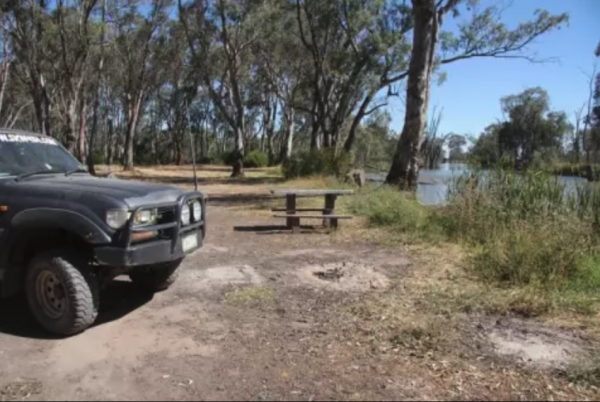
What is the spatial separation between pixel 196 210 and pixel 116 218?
3.53 ft

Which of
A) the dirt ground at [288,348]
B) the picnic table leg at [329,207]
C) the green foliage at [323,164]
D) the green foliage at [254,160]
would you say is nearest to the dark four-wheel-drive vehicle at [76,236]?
the dirt ground at [288,348]

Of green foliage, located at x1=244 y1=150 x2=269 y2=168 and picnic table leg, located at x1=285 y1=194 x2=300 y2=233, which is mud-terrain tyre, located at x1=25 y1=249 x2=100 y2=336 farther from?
green foliage, located at x1=244 y1=150 x2=269 y2=168

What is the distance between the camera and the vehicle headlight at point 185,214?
518 centimetres

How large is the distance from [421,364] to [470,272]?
301cm

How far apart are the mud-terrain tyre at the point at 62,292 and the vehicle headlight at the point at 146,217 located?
603mm

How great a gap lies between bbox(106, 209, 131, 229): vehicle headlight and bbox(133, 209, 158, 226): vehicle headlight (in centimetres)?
9

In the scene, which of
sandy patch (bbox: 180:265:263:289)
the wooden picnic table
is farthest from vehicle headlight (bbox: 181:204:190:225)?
the wooden picnic table

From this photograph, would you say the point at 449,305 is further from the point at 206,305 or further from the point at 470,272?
the point at 206,305

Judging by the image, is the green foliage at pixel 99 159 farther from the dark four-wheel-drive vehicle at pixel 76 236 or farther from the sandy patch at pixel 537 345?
the sandy patch at pixel 537 345

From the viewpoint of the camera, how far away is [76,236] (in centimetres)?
483

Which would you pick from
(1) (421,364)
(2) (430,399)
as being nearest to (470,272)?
(1) (421,364)

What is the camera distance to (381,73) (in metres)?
27.2

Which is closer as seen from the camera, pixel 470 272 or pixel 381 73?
pixel 470 272

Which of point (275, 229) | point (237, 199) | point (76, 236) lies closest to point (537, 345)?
point (76, 236)
